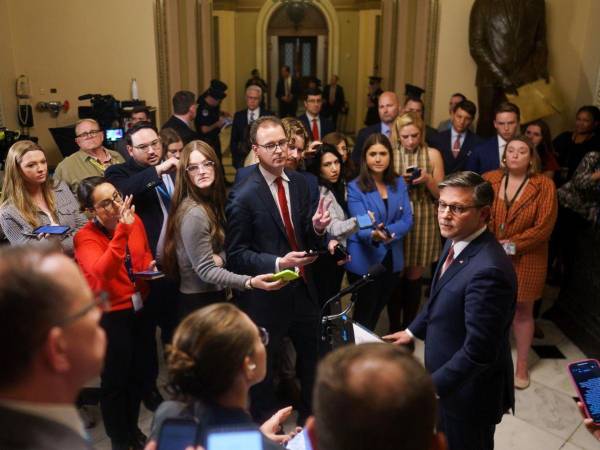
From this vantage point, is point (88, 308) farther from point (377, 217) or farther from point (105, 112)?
point (105, 112)

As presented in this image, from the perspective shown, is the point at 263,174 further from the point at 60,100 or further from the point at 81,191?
the point at 60,100

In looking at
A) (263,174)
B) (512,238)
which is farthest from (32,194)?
(512,238)

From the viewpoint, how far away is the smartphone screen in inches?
43.8

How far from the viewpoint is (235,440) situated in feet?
3.72

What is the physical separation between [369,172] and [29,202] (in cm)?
202

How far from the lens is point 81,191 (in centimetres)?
249

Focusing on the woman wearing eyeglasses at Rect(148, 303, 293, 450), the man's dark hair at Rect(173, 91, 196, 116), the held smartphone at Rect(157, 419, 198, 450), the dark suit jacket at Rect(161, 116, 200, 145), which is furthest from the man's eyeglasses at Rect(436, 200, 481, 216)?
the man's dark hair at Rect(173, 91, 196, 116)

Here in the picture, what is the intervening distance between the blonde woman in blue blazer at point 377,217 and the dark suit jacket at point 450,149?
123cm

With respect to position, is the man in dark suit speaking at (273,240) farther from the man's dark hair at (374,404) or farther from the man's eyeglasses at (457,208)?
the man's dark hair at (374,404)

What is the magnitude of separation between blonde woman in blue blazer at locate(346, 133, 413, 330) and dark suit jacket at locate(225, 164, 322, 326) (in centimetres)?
73

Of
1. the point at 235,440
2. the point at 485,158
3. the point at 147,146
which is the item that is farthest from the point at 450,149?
the point at 235,440

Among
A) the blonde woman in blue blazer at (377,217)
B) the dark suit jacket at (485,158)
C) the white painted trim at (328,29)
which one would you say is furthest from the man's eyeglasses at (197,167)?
the white painted trim at (328,29)

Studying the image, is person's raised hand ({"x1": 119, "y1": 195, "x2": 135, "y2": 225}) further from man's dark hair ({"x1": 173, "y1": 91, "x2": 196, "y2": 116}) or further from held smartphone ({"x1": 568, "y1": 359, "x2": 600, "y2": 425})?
man's dark hair ({"x1": 173, "y1": 91, "x2": 196, "y2": 116})

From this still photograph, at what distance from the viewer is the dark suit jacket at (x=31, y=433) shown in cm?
86
